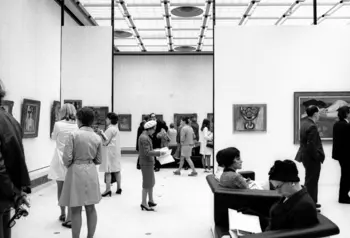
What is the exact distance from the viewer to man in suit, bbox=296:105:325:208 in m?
6.64

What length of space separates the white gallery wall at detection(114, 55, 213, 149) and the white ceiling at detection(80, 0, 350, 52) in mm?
3271

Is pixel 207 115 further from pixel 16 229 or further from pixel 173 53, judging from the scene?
pixel 16 229

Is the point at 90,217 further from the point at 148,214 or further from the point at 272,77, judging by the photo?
the point at 272,77

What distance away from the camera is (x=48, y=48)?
10352 mm

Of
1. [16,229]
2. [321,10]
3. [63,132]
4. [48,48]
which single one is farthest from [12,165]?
[321,10]

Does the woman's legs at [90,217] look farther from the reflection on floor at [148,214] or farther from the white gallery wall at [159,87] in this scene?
the white gallery wall at [159,87]

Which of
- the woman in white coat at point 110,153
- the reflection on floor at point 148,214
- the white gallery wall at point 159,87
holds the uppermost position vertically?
the white gallery wall at point 159,87

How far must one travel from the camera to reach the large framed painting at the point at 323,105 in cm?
943

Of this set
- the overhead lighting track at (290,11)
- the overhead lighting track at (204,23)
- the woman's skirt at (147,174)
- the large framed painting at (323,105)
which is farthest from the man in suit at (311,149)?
the overhead lighting track at (204,23)

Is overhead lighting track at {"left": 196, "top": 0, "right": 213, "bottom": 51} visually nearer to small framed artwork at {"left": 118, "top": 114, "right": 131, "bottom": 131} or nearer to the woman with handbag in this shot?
small framed artwork at {"left": 118, "top": 114, "right": 131, "bottom": 131}

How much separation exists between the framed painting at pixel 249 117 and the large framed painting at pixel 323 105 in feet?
2.98

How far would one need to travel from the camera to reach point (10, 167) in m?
3.08

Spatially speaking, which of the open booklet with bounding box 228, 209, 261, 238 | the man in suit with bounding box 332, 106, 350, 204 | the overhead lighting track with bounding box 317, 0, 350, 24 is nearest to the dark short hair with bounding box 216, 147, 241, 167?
the open booklet with bounding box 228, 209, 261, 238

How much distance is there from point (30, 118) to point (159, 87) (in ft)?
33.4
